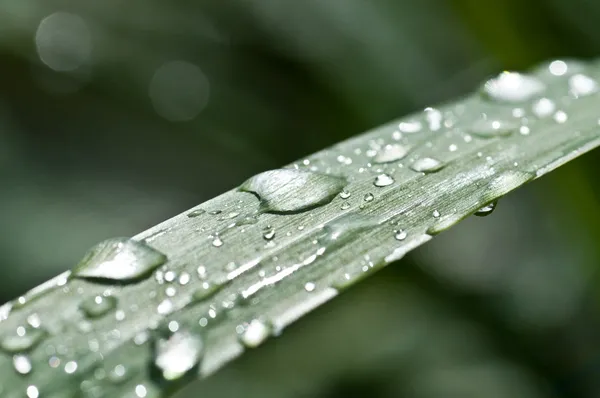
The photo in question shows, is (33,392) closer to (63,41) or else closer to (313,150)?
(313,150)

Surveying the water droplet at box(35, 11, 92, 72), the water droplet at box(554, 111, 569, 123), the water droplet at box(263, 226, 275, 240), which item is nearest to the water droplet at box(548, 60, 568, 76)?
the water droplet at box(554, 111, 569, 123)

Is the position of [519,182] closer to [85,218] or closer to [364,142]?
[364,142]

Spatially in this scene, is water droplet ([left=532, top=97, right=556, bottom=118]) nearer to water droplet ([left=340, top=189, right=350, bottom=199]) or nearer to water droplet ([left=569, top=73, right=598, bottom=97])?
water droplet ([left=569, top=73, right=598, bottom=97])

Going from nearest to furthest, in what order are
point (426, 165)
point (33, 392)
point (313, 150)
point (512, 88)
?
point (33, 392) → point (426, 165) → point (512, 88) → point (313, 150)

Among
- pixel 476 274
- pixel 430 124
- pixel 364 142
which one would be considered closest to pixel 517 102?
pixel 430 124

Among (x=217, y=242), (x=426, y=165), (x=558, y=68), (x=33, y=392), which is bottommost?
(x=33, y=392)

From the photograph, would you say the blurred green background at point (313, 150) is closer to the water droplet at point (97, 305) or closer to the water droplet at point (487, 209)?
the water droplet at point (487, 209)

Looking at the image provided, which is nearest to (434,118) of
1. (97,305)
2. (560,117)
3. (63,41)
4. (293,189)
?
(560,117)

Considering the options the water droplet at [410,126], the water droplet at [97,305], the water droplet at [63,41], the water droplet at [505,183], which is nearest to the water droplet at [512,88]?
the water droplet at [410,126]
